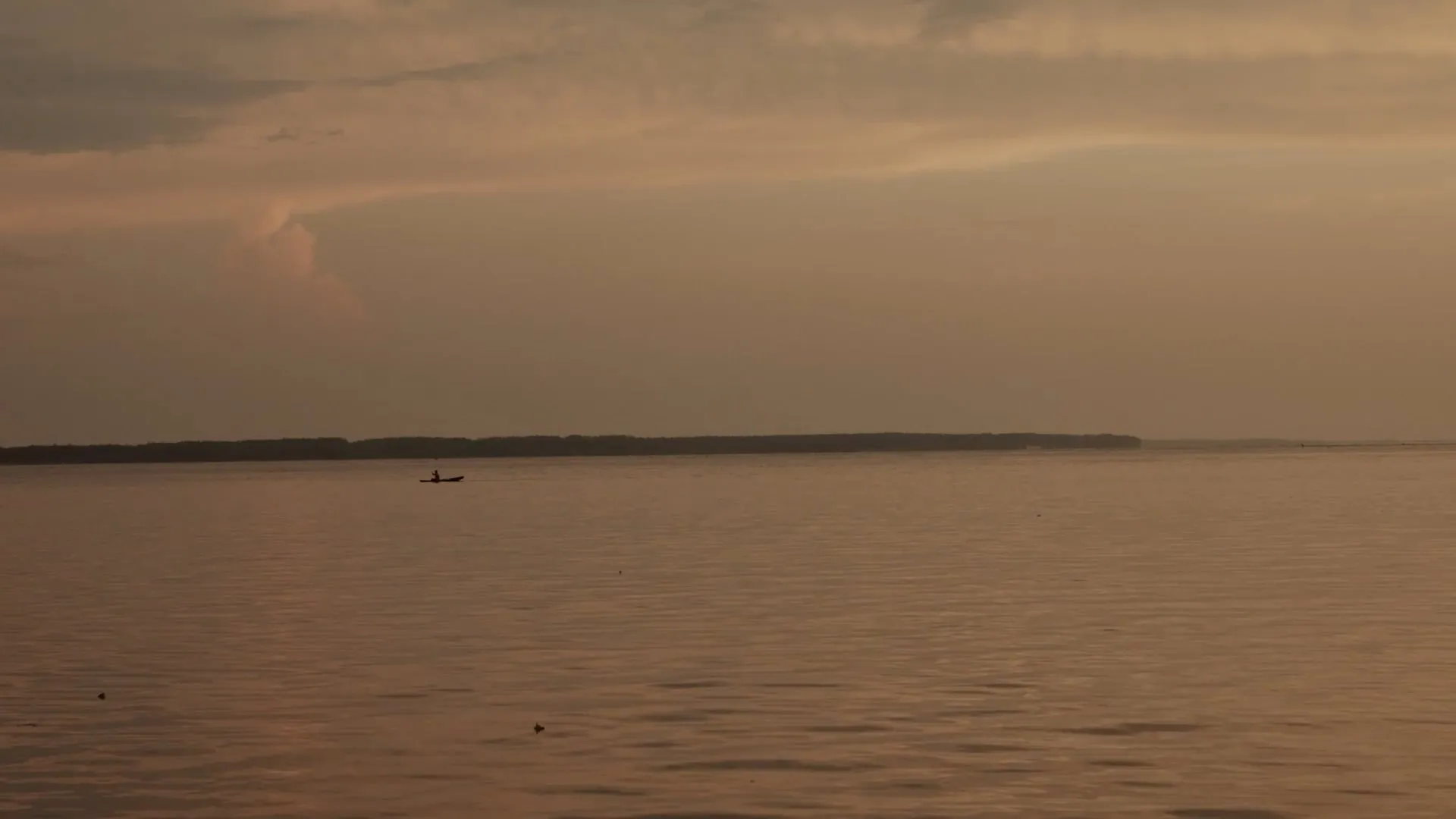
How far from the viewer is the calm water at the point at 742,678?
2112cm

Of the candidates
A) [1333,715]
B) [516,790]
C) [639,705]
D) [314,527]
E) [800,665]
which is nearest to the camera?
[516,790]

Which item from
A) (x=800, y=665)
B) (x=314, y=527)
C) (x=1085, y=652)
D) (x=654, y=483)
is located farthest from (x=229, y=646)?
(x=654, y=483)

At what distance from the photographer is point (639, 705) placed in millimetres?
27141

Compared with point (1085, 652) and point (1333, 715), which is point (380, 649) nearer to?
point (1085, 652)

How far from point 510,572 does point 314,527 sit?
33.7 metres

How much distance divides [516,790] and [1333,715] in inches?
438

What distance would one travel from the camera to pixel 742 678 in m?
29.8

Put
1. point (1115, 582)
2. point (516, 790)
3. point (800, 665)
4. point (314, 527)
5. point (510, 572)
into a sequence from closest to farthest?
1. point (516, 790)
2. point (800, 665)
3. point (1115, 582)
4. point (510, 572)
5. point (314, 527)

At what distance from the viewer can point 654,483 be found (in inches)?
6329

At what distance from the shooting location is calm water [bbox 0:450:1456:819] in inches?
832

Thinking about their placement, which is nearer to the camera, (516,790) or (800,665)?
(516,790)

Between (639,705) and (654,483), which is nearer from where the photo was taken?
(639,705)

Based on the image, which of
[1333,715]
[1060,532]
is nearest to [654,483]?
[1060,532]

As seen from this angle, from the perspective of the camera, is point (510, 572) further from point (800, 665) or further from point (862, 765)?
point (862, 765)
